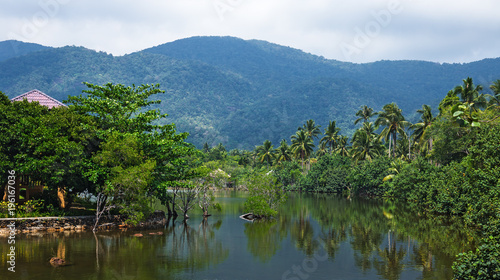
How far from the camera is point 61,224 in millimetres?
33750

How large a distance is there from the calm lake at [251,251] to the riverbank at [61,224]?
Result: 5.07ft

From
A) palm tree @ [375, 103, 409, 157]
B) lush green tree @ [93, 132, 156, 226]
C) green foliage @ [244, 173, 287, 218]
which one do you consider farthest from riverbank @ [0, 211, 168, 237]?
palm tree @ [375, 103, 409, 157]

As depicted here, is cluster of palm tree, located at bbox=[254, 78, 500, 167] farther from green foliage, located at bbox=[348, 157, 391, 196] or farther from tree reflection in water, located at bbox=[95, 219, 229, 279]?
tree reflection in water, located at bbox=[95, 219, 229, 279]

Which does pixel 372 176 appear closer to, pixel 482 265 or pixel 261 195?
pixel 261 195

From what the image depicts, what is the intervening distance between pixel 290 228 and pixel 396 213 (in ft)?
65.2

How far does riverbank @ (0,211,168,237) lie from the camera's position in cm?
3170

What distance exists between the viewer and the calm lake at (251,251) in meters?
22.8

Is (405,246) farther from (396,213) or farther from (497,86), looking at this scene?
(497,86)

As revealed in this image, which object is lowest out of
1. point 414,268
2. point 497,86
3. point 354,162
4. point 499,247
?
point 414,268

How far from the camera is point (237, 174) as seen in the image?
404 feet

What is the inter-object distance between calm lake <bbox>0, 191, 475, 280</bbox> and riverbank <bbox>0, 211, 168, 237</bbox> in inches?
60.8

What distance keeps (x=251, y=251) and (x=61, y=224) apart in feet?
55.1

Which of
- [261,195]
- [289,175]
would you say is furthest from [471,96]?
[289,175]

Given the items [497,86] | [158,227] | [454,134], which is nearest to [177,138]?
[158,227]
